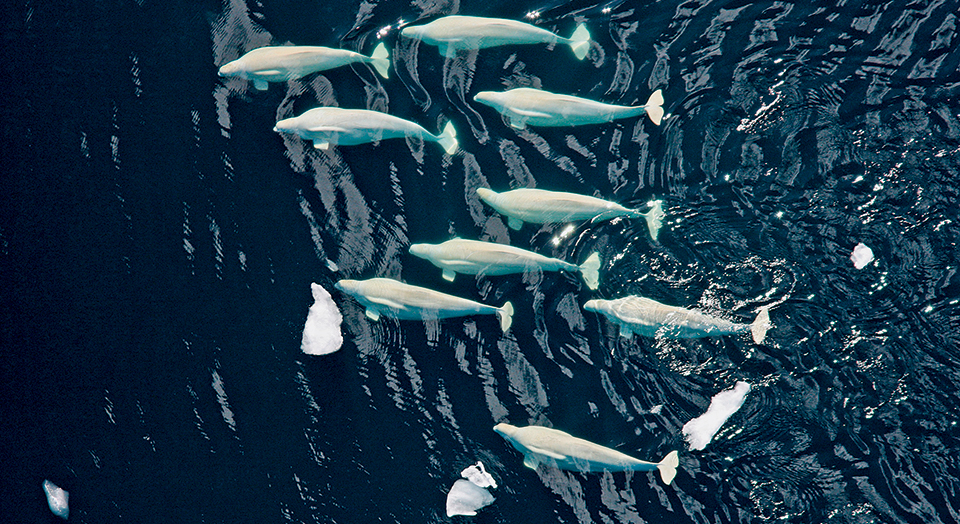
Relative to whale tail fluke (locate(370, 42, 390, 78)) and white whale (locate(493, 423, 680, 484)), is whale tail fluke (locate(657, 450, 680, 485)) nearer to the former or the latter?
white whale (locate(493, 423, 680, 484))

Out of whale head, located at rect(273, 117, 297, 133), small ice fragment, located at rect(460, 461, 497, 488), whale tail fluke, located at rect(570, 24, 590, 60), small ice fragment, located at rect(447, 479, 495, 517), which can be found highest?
whale tail fluke, located at rect(570, 24, 590, 60)

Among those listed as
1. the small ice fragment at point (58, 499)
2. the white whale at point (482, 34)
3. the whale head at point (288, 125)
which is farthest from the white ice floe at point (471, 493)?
the white whale at point (482, 34)

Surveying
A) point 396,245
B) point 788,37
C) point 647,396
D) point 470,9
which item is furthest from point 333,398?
point 788,37

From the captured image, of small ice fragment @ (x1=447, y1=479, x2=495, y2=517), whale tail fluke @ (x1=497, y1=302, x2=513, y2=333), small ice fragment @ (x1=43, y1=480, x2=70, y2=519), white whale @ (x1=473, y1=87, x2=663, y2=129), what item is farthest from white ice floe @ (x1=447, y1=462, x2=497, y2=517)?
small ice fragment @ (x1=43, y1=480, x2=70, y2=519)

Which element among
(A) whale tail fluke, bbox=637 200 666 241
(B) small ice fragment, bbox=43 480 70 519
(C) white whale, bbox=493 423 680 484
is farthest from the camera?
(B) small ice fragment, bbox=43 480 70 519

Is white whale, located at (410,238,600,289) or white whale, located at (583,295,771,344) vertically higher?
white whale, located at (410,238,600,289)

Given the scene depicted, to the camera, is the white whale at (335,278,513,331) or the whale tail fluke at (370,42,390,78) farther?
the whale tail fluke at (370,42,390,78)

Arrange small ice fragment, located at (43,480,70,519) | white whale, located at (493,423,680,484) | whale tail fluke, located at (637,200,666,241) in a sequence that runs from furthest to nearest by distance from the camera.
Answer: small ice fragment, located at (43,480,70,519), whale tail fluke, located at (637,200,666,241), white whale, located at (493,423,680,484)
